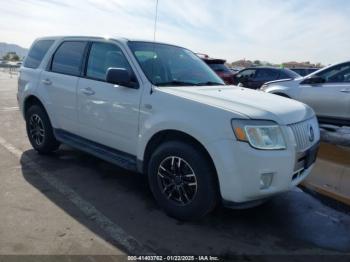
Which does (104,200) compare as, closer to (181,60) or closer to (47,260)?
(47,260)

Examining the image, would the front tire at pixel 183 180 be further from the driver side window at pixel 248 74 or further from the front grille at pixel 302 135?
the driver side window at pixel 248 74

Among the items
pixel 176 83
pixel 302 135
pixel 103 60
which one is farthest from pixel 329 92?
pixel 103 60

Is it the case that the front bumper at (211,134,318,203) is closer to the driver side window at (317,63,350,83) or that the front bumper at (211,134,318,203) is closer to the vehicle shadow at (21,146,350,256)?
the vehicle shadow at (21,146,350,256)

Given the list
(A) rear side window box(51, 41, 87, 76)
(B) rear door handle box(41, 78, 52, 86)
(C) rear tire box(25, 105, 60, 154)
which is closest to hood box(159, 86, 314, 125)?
(A) rear side window box(51, 41, 87, 76)

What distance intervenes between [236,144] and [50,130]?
3379mm

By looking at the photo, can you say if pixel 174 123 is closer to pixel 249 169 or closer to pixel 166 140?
pixel 166 140

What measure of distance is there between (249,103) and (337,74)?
3838mm

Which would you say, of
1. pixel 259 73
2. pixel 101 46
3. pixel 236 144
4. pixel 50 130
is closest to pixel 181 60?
pixel 101 46

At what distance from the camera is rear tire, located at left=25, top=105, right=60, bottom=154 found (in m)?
5.49

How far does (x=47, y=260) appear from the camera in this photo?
291 cm

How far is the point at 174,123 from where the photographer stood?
355 centimetres

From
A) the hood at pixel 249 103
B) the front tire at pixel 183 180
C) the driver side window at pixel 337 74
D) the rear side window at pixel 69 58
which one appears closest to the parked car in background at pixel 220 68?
the driver side window at pixel 337 74

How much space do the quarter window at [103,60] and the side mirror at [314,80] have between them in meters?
4.14

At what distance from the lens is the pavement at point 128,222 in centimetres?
321
